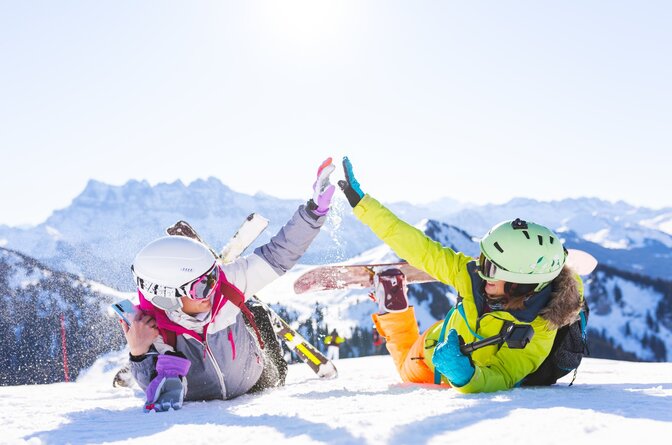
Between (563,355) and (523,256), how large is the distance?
45.2 inches

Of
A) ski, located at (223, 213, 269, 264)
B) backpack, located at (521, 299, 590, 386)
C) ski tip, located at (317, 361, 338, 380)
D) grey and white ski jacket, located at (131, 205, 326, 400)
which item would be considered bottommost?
ski tip, located at (317, 361, 338, 380)

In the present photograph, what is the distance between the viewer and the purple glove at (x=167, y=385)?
4227 millimetres

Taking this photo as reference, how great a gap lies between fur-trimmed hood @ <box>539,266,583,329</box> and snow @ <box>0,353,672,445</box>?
1.84 feet

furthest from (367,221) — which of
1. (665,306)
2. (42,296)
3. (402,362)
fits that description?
(665,306)

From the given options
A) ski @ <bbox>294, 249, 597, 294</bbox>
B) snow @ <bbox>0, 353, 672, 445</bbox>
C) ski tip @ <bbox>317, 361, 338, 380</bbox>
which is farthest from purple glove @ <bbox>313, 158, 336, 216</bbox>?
ski tip @ <bbox>317, 361, 338, 380</bbox>

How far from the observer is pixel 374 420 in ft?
9.80

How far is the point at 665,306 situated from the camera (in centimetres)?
14975

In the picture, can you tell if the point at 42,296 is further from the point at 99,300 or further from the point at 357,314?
the point at 357,314

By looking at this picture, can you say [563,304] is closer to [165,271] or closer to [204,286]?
[204,286]

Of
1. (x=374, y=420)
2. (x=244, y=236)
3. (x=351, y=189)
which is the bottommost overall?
(x=374, y=420)

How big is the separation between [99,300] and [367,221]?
129818 millimetres

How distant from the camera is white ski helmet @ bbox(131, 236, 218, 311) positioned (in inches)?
179

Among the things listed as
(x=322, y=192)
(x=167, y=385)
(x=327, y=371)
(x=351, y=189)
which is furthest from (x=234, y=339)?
(x=327, y=371)

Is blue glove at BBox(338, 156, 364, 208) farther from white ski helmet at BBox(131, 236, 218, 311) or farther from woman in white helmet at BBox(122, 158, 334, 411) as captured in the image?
white ski helmet at BBox(131, 236, 218, 311)
